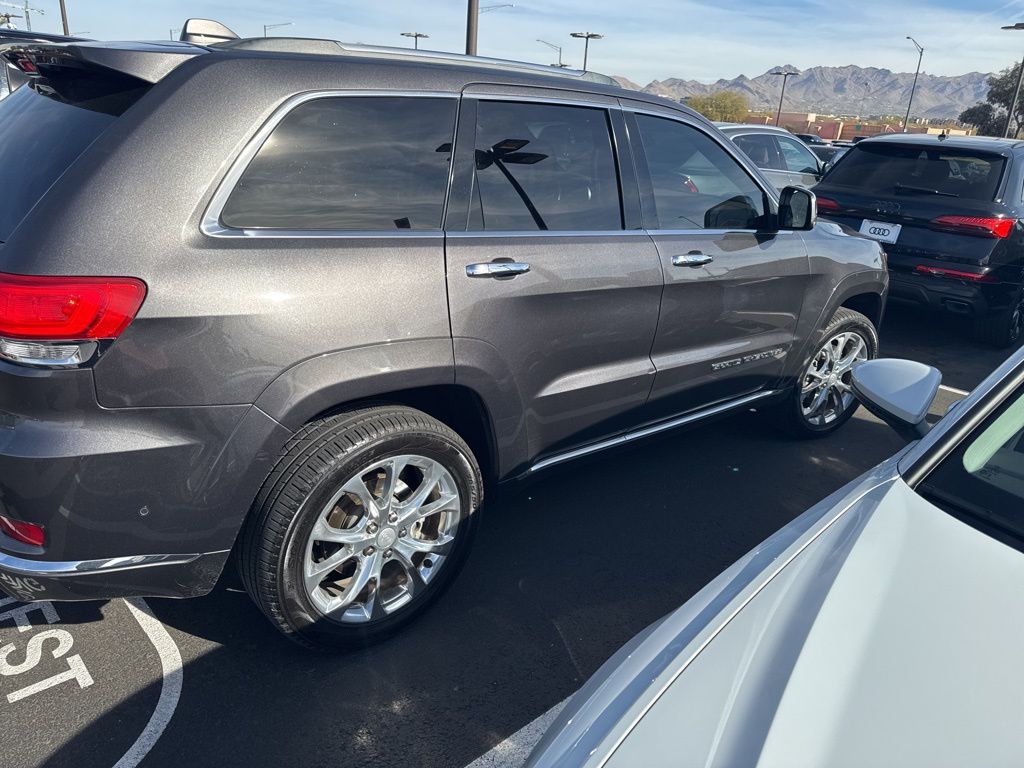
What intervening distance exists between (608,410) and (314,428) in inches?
52.2

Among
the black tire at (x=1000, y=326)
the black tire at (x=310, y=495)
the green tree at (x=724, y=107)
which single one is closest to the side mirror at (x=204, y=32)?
the black tire at (x=310, y=495)

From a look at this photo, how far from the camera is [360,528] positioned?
2.53 metres

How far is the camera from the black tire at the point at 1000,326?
651cm

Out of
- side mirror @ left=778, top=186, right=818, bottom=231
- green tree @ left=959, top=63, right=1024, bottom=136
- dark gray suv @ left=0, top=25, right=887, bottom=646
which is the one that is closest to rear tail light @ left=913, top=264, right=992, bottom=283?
side mirror @ left=778, top=186, right=818, bottom=231

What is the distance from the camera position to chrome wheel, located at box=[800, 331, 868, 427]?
444 centimetres

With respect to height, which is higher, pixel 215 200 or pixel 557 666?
pixel 215 200

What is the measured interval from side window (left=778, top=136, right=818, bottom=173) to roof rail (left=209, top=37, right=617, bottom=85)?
8863mm

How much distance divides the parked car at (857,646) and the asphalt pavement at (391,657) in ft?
3.35

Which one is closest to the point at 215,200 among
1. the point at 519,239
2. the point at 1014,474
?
the point at 519,239

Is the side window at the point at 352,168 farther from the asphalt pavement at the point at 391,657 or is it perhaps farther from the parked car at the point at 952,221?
the parked car at the point at 952,221

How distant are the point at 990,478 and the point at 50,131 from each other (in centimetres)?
270

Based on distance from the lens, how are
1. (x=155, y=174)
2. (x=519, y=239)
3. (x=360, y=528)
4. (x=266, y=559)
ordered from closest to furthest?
(x=155, y=174) < (x=266, y=559) < (x=360, y=528) < (x=519, y=239)

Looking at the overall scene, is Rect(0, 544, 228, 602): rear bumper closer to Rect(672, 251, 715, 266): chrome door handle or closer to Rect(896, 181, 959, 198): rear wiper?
Rect(672, 251, 715, 266): chrome door handle

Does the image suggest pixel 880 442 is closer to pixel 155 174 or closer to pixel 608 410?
pixel 608 410
